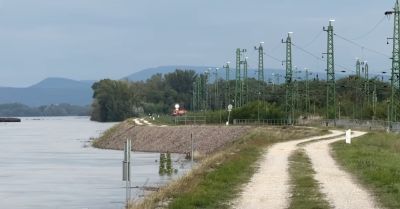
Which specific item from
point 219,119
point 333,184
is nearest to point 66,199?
point 333,184

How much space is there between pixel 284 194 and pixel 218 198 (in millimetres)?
2025

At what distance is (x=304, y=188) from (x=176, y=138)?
69.4 metres

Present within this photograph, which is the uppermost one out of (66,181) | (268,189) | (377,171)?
(377,171)

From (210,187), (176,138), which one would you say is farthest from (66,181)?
(176,138)

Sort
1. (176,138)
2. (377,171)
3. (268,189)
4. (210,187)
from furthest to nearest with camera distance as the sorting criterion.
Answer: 1. (176,138)
2. (377,171)
3. (210,187)
4. (268,189)

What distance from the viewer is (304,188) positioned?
23.9m

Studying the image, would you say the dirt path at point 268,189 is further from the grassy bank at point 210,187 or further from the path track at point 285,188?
the grassy bank at point 210,187

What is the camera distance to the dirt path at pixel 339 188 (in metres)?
A: 20.0

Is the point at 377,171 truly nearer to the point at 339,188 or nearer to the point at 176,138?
the point at 339,188

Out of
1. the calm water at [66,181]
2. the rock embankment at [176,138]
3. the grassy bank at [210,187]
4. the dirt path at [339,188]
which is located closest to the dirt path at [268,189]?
the grassy bank at [210,187]

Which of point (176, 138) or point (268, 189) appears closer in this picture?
point (268, 189)

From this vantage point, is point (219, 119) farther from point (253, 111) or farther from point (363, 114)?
point (363, 114)

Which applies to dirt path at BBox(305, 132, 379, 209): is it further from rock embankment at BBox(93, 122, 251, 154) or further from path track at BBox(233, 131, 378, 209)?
rock embankment at BBox(93, 122, 251, 154)

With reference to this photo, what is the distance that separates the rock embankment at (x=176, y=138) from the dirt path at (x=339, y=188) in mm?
42730
